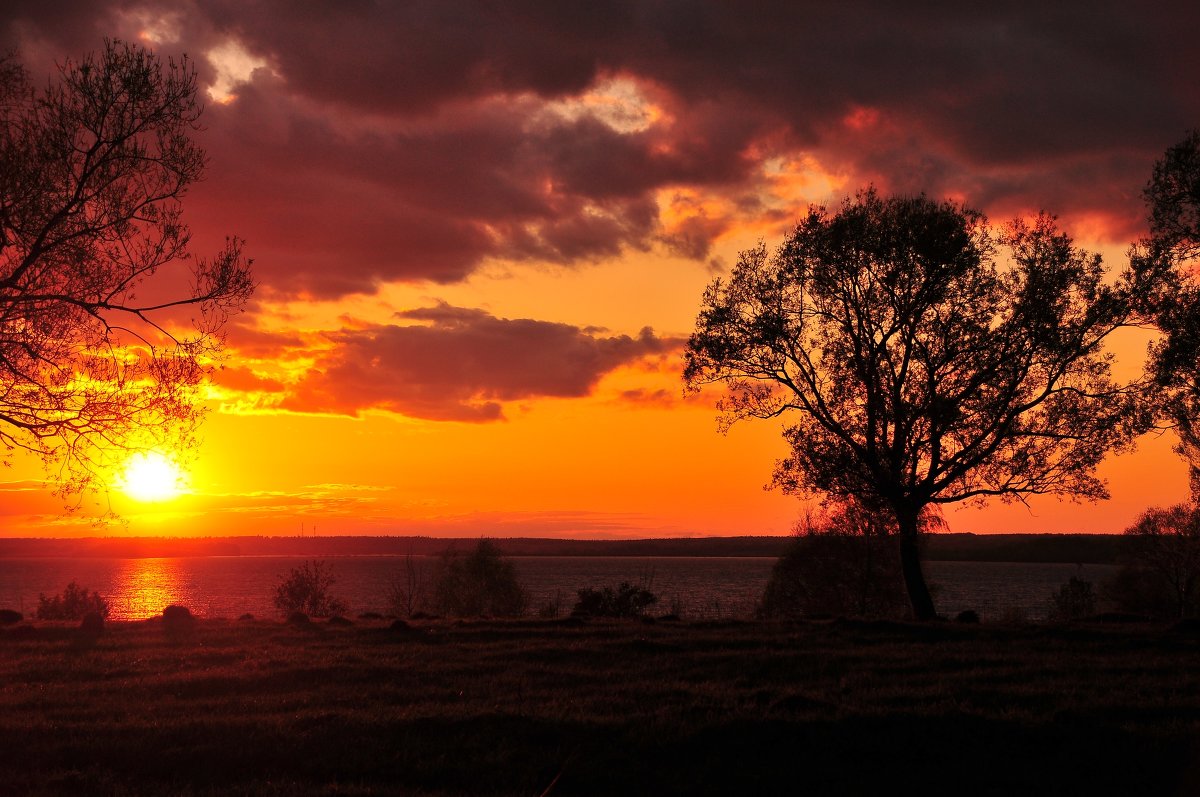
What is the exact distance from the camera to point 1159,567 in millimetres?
75125

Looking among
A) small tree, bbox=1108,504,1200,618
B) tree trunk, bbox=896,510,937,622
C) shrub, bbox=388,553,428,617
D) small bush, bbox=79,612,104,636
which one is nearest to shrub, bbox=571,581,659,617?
shrub, bbox=388,553,428,617

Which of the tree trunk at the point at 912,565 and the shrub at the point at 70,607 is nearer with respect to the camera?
the tree trunk at the point at 912,565

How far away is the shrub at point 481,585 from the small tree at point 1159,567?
5513 centimetres

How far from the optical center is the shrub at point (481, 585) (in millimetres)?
87812

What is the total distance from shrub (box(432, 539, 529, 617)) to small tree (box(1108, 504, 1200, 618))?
55.1 m

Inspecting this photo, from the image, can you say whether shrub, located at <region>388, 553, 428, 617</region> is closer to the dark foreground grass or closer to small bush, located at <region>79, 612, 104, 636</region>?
small bush, located at <region>79, 612, 104, 636</region>

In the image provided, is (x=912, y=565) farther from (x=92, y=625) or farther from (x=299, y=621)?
(x=92, y=625)

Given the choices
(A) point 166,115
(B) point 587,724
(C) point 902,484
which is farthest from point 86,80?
(C) point 902,484

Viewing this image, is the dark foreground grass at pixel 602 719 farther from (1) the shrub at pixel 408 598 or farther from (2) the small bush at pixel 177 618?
(1) the shrub at pixel 408 598

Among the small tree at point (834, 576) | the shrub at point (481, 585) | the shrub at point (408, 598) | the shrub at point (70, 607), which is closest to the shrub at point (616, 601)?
the shrub at point (408, 598)

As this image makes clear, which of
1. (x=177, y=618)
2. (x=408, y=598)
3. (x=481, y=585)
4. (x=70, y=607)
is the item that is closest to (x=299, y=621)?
(x=177, y=618)

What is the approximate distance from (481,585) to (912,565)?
62697 millimetres

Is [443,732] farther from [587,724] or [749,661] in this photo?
[749,661]

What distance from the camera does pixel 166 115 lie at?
21.4 meters
